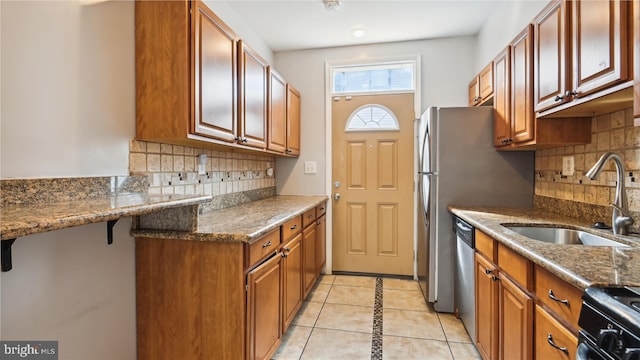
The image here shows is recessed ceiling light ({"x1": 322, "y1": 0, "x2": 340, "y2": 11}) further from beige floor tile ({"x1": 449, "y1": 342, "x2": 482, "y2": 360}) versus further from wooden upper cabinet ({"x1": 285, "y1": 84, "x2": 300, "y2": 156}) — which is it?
beige floor tile ({"x1": 449, "y1": 342, "x2": 482, "y2": 360})

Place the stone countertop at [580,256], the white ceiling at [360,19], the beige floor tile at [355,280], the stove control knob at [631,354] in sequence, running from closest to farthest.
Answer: the stove control knob at [631,354], the stone countertop at [580,256], the white ceiling at [360,19], the beige floor tile at [355,280]

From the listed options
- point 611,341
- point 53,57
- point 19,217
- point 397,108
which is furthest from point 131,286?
point 397,108

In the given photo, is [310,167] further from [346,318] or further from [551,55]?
[551,55]

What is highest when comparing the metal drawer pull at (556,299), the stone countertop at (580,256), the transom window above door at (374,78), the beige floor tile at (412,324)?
the transom window above door at (374,78)

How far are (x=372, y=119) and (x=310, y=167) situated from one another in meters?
0.87

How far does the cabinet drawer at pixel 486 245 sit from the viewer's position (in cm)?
159

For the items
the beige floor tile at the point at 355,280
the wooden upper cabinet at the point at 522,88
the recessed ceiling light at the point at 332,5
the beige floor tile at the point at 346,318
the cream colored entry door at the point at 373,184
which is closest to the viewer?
the wooden upper cabinet at the point at 522,88

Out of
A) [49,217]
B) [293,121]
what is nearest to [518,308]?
[49,217]

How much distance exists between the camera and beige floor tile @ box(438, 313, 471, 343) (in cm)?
208

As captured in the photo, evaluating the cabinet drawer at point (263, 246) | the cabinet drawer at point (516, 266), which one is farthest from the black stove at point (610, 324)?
the cabinet drawer at point (263, 246)

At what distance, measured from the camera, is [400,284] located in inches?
121

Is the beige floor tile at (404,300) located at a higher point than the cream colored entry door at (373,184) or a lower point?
lower

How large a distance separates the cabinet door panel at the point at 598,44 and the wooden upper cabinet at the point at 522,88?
1.43 feet

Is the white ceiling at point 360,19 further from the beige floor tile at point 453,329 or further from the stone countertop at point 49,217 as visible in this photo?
the beige floor tile at point 453,329
